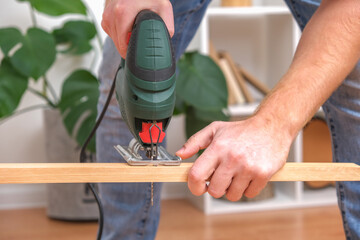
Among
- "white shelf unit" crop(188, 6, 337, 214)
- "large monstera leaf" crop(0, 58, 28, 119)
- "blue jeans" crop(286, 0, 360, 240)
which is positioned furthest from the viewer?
"white shelf unit" crop(188, 6, 337, 214)

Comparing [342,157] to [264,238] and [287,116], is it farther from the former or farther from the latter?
[264,238]

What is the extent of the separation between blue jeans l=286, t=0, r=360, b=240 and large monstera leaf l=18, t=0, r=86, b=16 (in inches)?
40.8

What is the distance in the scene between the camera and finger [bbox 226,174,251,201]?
0.79 meters

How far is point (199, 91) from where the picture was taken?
6.22 ft

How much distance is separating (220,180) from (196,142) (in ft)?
0.35

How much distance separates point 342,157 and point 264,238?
2.76 ft

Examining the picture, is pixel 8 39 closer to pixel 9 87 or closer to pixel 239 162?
pixel 9 87

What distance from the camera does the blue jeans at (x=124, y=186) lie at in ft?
3.84

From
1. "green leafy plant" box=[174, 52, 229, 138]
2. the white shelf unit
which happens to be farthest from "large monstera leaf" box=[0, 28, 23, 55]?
the white shelf unit

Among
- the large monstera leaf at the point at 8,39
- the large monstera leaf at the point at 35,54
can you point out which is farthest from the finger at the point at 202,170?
the large monstera leaf at the point at 8,39

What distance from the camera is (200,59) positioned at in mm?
1984

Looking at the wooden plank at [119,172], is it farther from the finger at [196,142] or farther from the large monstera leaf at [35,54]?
the large monstera leaf at [35,54]

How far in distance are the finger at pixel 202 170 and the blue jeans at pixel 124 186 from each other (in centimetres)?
39

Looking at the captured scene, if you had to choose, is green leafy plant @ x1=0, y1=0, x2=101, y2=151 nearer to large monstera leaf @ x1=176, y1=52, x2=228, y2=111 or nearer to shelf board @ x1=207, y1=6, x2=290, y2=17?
large monstera leaf @ x1=176, y1=52, x2=228, y2=111
